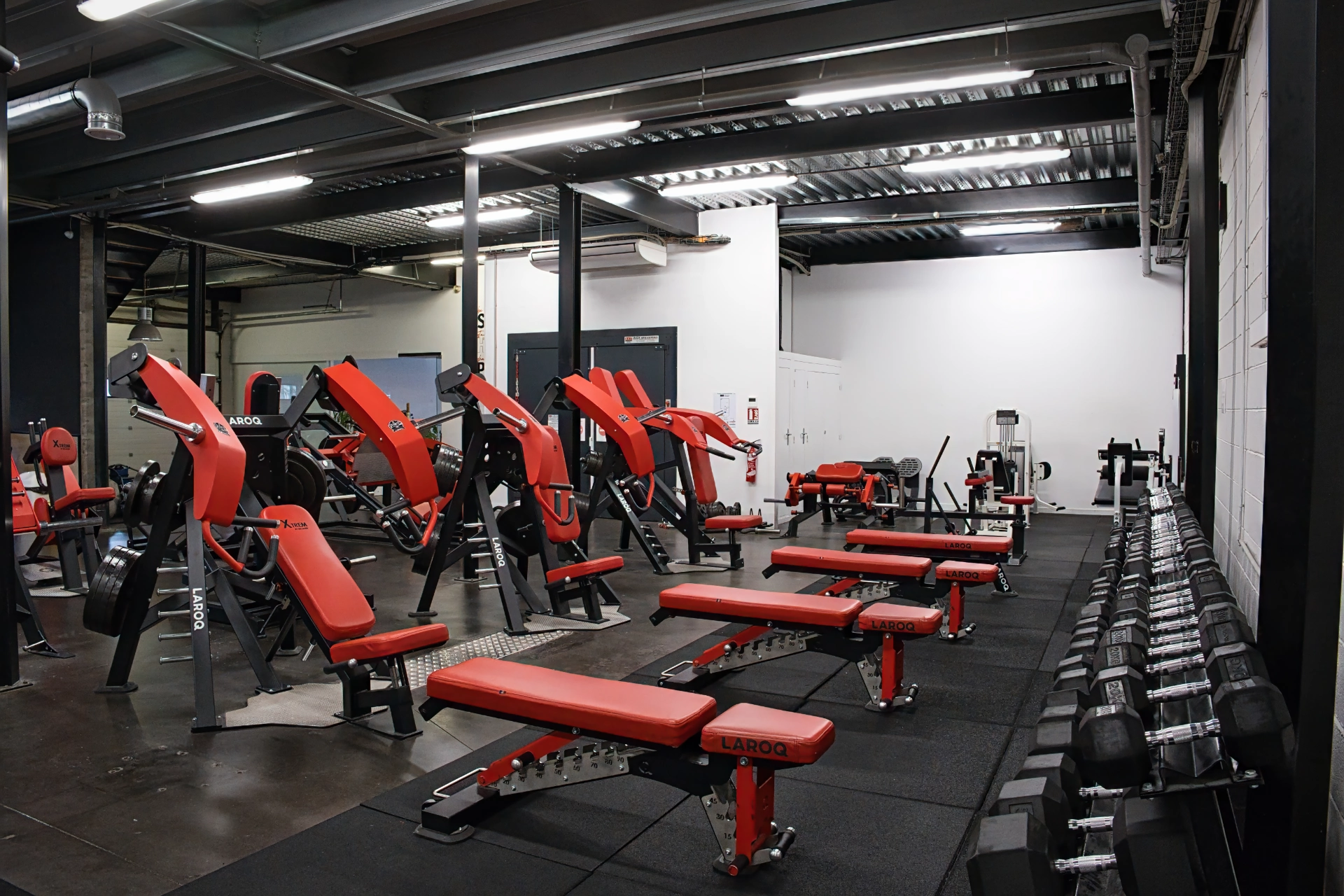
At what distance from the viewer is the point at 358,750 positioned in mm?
3568

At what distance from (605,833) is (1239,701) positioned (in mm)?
1941

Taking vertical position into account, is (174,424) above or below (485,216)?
below

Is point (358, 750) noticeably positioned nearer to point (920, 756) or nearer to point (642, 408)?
point (920, 756)

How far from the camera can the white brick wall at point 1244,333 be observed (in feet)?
11.7

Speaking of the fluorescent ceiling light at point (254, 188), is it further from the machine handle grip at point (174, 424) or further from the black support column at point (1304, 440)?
the black support column at point (1304, 440)

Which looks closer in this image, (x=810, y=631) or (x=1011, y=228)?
(x=810, y=631)

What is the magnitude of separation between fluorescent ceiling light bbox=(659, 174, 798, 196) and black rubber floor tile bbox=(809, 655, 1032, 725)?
5.24 meters

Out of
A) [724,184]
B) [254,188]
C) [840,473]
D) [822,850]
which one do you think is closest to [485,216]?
[254,188]

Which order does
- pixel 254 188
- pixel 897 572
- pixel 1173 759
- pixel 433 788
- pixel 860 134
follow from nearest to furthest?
1. pixel 1173 759
2. pixel 433 788
3. pixel 897 572
4. pixel 860 134
5. pixel 254 188

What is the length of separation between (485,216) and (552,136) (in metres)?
3.23

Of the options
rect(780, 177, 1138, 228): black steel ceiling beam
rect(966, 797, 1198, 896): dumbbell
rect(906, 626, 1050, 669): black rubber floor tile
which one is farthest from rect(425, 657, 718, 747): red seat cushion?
rect(780, 177, 1138, 228): black steel ceiling beam

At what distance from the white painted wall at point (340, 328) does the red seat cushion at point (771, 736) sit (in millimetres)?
11683

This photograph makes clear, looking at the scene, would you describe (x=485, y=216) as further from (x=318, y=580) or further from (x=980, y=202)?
(x=318, y=580)

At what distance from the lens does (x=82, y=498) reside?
249 inches
